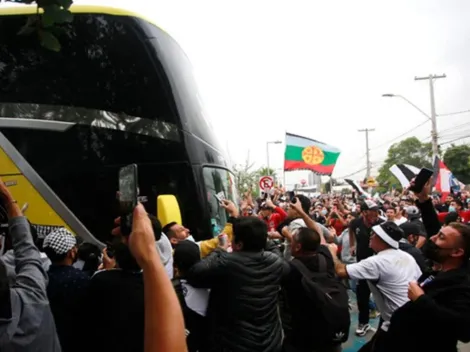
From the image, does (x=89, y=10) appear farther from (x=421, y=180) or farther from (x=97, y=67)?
(x=421, y=180)

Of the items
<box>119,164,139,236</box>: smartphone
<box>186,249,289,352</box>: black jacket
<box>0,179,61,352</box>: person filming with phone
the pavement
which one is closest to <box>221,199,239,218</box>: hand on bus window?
<box>186,249,289,352</box>: black jacket

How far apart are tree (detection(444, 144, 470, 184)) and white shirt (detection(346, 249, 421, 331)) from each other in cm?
4998

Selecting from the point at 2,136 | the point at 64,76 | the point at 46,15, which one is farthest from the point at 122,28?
the point at 46,15

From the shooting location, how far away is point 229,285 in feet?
9.86

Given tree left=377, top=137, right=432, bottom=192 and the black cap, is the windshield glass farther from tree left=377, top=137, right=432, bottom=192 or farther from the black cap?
tree left=377, top=137, right=432, bottom=192

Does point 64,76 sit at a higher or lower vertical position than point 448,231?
higher

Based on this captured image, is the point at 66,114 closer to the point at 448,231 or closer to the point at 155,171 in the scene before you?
the point at 155,171

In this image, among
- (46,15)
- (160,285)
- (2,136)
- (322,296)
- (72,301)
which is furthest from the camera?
(2,136)

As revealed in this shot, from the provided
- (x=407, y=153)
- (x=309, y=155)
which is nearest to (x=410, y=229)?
(x=309, y=155)

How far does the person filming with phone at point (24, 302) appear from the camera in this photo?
1.70m

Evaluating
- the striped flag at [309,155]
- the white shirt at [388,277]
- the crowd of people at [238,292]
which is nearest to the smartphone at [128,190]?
the crowd of people at [238,292]

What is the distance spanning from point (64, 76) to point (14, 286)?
13.2 ft

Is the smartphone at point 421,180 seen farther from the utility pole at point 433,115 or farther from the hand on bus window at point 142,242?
the utility pole at point 433,115

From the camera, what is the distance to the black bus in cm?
526
